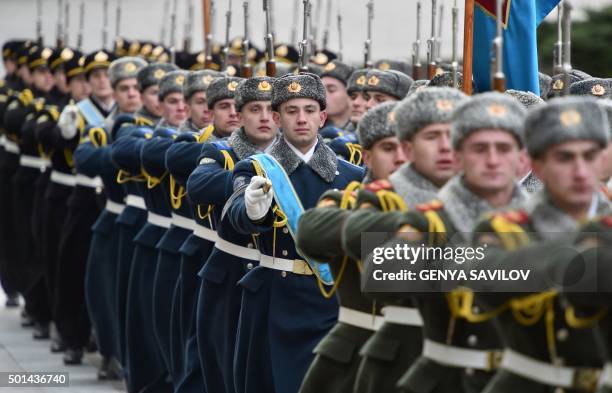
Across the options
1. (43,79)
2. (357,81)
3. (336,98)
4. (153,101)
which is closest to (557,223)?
(357,81)

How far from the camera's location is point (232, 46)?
17469 millimetres

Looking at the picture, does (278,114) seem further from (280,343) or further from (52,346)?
(52,346)

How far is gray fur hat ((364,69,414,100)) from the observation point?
38.1 ft

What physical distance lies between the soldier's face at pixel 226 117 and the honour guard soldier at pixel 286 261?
151cm

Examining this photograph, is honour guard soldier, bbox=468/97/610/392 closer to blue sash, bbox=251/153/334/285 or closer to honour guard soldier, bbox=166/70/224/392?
blue sash, bbox=251/153/334/285

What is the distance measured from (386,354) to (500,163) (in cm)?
102

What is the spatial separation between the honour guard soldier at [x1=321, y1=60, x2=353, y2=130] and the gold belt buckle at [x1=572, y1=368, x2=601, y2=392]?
734 cm

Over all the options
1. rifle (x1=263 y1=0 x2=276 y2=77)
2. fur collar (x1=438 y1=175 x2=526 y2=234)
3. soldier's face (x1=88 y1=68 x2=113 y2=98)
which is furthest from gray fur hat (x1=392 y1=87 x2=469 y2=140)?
soldier's face (x1=88 y1=68 x2=113 y2=98)

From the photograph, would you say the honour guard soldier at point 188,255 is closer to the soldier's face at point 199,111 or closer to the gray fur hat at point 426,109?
the soldier's face at point 199,111

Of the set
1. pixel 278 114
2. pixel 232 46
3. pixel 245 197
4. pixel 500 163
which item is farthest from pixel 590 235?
pixel 232 46

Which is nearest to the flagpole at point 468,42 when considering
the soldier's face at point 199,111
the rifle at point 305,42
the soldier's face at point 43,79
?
the rifle at point 305,42

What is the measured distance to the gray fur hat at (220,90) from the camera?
34.7 feet

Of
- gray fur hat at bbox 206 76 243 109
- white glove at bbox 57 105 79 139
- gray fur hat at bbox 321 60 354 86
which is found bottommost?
white glove at bbox 57 105 79 139

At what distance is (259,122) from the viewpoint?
960 centimetres
